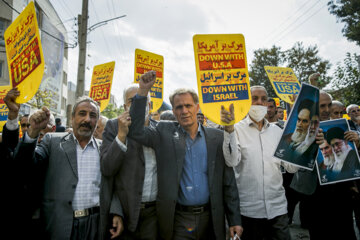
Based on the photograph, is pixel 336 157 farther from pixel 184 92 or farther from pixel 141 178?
pixel 141 178

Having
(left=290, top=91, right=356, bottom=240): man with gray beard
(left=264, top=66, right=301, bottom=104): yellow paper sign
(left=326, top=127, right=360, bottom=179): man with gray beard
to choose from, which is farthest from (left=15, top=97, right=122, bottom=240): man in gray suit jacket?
(left=264, top=66, right=301, bottom=104): yellow paper sign

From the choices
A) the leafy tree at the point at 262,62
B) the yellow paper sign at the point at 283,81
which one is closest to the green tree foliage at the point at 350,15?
the leafy tree at the point at 262,62

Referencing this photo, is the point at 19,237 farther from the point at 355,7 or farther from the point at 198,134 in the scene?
the point at 355,7

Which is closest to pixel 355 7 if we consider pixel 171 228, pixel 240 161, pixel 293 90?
pixel 293 90

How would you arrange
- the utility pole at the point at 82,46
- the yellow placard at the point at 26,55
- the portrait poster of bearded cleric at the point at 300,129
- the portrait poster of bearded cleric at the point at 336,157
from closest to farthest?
the yellow placard at the point at 26,55 < the portrait poster of bearded cleric at the point at 300,129 < the portrait poster of bearded cleric at the point at 336,157 < the utility pole at the point at 82,46

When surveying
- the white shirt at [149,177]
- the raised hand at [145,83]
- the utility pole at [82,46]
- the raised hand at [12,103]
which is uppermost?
the utility pole at [82,46]

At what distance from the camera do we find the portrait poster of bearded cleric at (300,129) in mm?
2281

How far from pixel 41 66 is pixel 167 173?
54.0 inches

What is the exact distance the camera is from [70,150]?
229 cm

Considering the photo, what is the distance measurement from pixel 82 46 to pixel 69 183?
374 inches

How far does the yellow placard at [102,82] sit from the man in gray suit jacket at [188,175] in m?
3.74

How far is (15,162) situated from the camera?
200 cm

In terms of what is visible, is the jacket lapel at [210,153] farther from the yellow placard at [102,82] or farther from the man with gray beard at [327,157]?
the yellow placard at [102,82]

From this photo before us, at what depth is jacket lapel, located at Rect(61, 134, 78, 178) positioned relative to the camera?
87.6 inches
